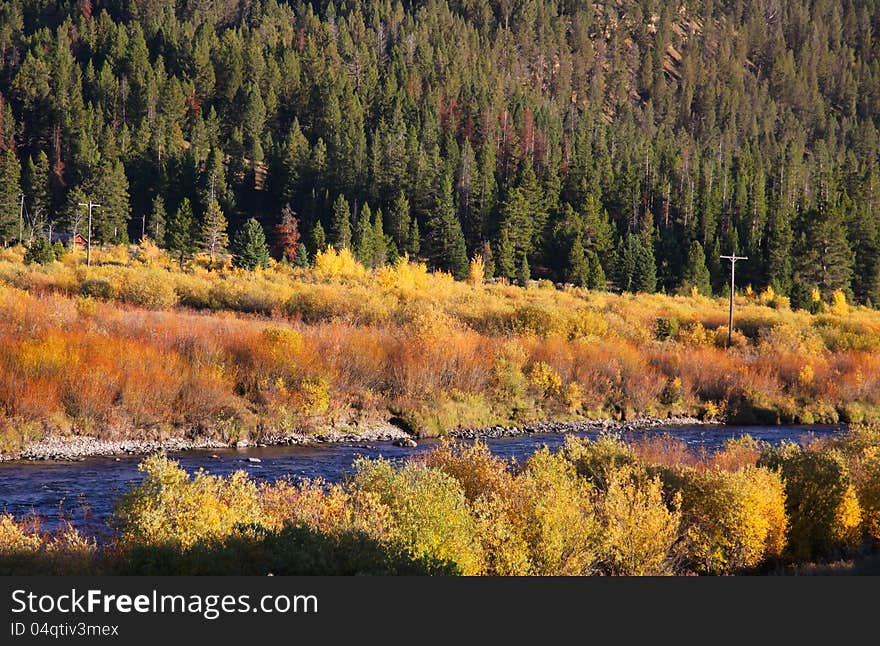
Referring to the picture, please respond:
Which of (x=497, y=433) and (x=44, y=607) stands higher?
(x=44, y=607)

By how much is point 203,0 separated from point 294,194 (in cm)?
8901

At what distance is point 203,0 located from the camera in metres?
163

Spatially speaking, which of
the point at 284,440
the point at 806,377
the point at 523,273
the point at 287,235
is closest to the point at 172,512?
the point at 284,440

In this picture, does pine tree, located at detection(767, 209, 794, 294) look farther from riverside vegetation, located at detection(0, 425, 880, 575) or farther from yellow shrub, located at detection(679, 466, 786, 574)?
yellow shrub, located at detection(679, 466, 786, 574)

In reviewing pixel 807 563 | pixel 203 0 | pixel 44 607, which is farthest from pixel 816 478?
pixel 203 0

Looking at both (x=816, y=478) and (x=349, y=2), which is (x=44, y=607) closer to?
(x=816, y=478)

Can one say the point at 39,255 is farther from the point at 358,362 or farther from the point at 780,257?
the point at 780,257

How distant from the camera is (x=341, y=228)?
3056 inches

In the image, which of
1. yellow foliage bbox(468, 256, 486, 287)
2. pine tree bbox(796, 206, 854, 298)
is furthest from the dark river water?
pine tree bbox(796, 206, 854, 298)

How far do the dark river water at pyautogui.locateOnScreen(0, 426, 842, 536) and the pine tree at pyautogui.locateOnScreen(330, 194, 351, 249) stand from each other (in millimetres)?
52186

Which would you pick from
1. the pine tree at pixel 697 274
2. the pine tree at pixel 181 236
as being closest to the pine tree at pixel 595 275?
the pine tree at pixel 697 274

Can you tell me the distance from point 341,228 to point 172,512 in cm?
6837

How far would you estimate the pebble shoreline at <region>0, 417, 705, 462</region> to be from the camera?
68.6 ft

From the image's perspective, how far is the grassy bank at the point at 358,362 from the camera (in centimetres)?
2342
